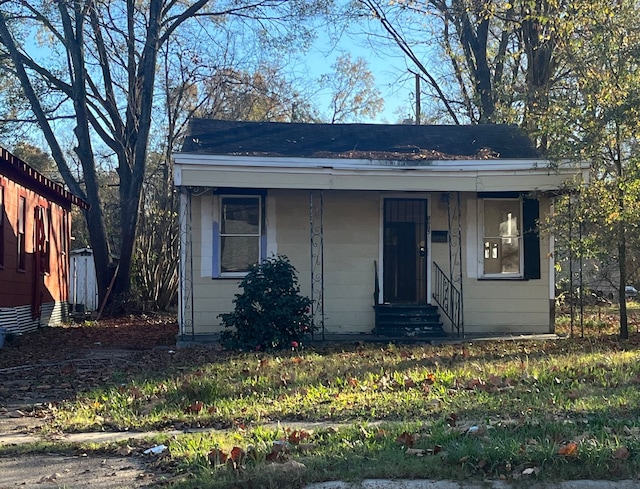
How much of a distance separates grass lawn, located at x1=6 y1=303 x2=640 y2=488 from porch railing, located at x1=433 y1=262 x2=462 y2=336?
90.9 inches

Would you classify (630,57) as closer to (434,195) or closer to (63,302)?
(434,195)

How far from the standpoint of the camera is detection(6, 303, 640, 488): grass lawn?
15.7 feet

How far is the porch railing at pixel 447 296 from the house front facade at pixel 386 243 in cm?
Result: 2

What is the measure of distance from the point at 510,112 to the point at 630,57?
426 centimetres

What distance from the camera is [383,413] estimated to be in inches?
258

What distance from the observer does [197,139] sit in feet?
43.5

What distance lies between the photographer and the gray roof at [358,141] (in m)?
12.7

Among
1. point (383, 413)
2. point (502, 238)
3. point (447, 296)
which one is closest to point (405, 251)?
point (447, 296)

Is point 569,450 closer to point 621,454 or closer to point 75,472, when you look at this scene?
point 621,454

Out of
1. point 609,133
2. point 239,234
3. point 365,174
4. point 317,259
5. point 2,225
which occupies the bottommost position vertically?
point 317,259

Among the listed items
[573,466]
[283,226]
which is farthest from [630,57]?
[573,466]

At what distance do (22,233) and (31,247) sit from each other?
633 mm

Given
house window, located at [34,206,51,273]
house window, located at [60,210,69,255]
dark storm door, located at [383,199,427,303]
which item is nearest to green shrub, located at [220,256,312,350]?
dark storm door, located at [383,199,427,303]

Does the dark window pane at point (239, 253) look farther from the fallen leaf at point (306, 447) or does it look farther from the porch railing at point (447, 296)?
the fallen leaf at point (306, 447)
